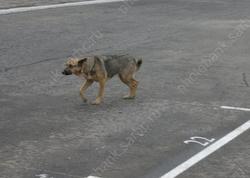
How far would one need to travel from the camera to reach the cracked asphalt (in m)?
7.62

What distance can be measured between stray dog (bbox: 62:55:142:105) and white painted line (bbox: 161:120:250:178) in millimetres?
2095

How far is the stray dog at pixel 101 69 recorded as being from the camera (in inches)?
387

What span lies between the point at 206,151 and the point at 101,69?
2.59m

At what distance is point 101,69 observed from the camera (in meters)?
10.0

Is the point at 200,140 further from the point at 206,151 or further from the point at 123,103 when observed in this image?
the point at 123,103

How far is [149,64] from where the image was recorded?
14.0 metres

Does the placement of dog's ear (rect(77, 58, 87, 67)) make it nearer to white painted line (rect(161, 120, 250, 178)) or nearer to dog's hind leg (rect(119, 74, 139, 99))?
dog's hind leg (rect(119, 74, 139, 99))

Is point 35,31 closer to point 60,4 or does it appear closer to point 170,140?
point 60,4

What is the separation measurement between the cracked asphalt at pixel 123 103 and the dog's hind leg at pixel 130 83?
7.1 inches

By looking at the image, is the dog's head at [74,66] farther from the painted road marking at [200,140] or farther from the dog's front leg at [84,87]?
the painted road marking at [200,140]

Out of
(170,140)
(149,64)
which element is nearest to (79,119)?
(170,140)

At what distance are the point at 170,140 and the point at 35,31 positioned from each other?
35.5 feet

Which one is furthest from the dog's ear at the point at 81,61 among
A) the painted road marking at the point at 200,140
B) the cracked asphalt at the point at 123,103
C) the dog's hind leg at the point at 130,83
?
the painted road marking at the point at 200,140

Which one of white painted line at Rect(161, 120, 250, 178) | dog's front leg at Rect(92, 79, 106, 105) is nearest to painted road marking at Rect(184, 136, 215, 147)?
white painted line at Rect(161, 120, 250, 178)
